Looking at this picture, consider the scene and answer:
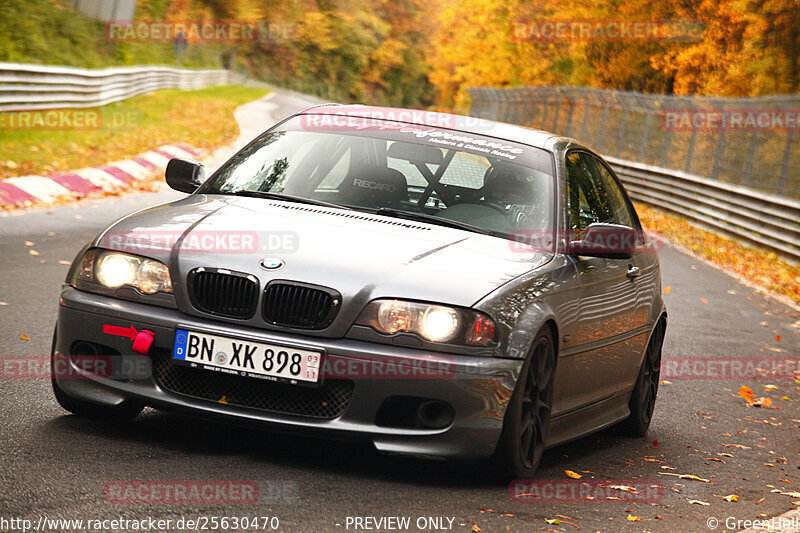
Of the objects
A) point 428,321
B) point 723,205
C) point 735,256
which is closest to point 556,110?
point 723,205

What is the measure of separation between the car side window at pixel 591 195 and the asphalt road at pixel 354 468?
122 cm

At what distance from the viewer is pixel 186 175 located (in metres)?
6.66

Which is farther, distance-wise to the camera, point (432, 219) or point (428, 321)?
point (432, 219)

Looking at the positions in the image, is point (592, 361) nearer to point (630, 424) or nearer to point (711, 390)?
point (630, 424)

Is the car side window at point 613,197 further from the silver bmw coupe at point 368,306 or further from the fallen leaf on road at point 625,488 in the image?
the fallen leaf on road at point 625,488

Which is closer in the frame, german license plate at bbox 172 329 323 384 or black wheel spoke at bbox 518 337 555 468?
german license plate at bbox 172 329 323 384

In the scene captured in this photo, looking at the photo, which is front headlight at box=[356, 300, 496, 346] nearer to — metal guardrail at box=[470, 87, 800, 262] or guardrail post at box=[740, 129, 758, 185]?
metal guardrail at box=[470, 87, 800, 262]

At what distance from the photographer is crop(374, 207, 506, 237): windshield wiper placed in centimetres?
589

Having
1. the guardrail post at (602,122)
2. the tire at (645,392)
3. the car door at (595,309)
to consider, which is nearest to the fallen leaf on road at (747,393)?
the tire at (645,392)

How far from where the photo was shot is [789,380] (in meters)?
9.91

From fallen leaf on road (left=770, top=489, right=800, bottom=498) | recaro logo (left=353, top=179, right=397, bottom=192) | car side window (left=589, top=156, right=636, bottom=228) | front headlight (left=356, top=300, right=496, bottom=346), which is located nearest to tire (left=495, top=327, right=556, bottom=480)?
front headlight (left=356, top=300, right=496, bottom=346)

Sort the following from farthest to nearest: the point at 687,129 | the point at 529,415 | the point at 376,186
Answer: the point at 687,129
the point at 376,186
the point at 529,415

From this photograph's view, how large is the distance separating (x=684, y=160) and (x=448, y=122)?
69.1ft

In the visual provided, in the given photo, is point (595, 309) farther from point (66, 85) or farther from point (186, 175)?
point (66, 85)
